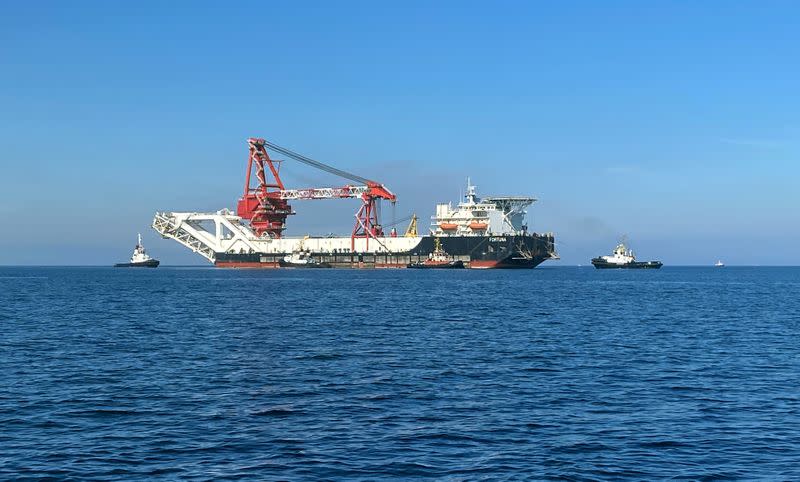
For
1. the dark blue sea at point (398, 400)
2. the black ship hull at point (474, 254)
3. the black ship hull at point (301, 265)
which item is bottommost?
the dark blue sea at point (398, 400)

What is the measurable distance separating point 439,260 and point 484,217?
1306 centimetres

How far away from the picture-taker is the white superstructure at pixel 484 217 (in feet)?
485

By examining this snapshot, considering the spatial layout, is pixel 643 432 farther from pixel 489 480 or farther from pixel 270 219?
pixel 270 219

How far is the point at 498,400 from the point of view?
2244 cm

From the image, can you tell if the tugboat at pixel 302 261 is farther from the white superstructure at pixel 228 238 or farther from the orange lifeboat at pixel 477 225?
the orange lifeboat at pixel 477 225

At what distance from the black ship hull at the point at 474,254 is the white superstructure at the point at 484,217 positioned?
1.78m

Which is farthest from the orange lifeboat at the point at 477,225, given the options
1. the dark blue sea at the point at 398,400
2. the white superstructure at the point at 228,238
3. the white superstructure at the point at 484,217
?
the dark blue sea at the point at 398,400

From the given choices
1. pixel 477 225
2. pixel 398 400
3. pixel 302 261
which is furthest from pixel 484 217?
pixel 398 400

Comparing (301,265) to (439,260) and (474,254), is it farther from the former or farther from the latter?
(474,254)

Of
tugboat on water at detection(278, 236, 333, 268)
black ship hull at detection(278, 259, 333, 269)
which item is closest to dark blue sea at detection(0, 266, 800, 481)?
black ship hull at detection(278, 259, 333, 269)

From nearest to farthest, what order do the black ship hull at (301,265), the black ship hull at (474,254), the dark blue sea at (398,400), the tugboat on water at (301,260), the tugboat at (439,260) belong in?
the dark blue sea at (398,400), the black ship hull at (474,254), the tugboat at (439,260), the black ship hull at (301,265), the tugboat on water at (301,260)

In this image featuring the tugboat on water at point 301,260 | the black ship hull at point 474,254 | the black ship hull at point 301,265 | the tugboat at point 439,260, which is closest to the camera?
the black ship hull at point 474,254

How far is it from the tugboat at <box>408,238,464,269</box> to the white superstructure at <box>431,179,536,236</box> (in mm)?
2838

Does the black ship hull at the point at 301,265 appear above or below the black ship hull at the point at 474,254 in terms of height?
below
